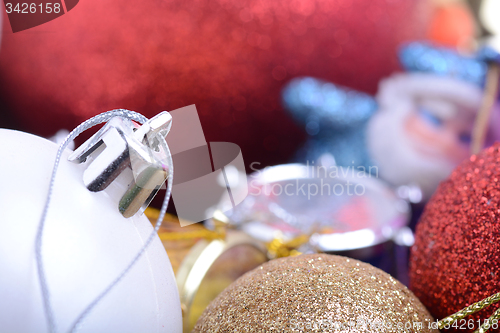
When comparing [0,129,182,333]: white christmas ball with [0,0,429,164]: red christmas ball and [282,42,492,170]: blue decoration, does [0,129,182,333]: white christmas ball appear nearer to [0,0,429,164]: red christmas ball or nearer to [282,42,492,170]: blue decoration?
[0,0,429,164]: red christmas ball

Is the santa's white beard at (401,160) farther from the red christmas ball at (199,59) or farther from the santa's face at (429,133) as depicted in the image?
the red christmas ball at (199,59)

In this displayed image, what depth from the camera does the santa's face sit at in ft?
2.46

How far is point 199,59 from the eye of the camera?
73cm

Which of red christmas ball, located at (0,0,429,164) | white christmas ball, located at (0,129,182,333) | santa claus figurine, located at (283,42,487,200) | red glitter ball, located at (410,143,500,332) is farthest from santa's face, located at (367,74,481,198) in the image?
white christmas ball, located at (0,129,182,333)

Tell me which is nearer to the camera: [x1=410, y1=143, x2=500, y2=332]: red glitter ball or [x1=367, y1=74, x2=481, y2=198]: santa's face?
[x1=410, y1=143, x2=500, y2=332]: red glitter ball

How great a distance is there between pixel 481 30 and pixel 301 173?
0.65 metres

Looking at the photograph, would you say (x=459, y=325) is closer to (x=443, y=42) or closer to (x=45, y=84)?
(x=45, y=84)

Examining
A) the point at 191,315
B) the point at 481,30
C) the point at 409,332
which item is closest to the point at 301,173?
the point at 191,315

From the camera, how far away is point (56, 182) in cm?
24

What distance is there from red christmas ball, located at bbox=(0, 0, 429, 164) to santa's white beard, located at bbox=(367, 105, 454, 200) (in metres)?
0.15

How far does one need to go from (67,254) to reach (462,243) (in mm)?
286

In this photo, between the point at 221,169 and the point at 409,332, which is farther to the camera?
the point at 221,169

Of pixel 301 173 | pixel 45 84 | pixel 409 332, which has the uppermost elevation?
pixel 45 84

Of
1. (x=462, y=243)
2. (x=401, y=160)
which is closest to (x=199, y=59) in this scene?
(x=401, y=160)
